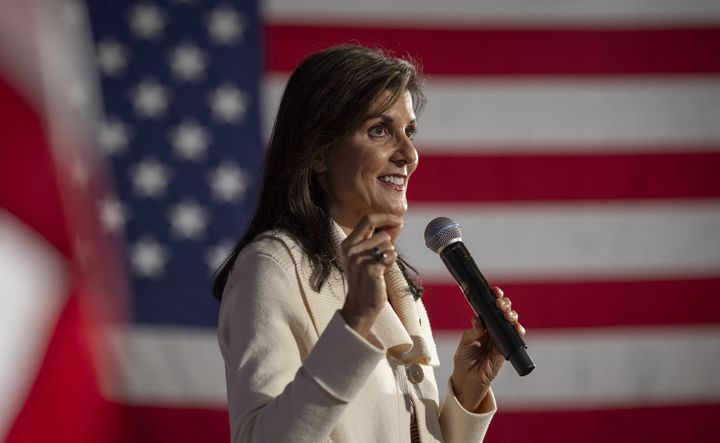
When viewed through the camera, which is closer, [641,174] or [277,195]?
[277,195]

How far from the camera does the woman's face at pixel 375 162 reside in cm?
127

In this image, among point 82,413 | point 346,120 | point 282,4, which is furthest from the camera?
point 282,4

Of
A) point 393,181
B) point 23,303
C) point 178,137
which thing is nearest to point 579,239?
point 178,137

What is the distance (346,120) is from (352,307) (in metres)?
0.35

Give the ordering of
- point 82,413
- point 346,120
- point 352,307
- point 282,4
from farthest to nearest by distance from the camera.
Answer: point 282,4 < point 82,413 < point 346,120 < point 352,307

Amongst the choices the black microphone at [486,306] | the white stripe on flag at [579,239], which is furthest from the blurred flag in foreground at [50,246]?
the black microphone at [486,306]

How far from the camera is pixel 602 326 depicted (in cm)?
262

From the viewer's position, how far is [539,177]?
2635mm

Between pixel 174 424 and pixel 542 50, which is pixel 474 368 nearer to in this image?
pixel 174 424

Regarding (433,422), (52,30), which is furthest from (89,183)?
(433,422)

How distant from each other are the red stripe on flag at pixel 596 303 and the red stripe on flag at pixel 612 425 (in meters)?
0.27

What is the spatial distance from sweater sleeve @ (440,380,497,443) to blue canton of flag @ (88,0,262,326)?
1.23 meters

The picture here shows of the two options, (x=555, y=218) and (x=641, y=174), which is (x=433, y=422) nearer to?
(x=555, y=218)

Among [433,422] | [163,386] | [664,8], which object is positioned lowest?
[163,386]
